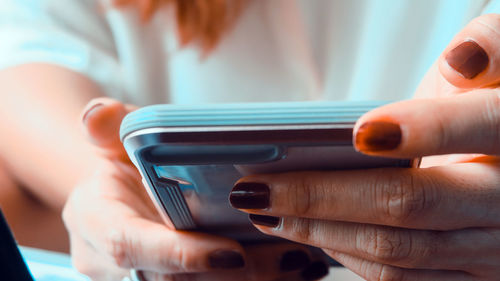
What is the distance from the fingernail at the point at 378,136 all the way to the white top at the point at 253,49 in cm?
48

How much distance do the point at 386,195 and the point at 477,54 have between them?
0.10 metres

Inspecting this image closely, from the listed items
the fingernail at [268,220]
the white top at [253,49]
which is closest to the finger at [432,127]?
the fingernail at [268,220]

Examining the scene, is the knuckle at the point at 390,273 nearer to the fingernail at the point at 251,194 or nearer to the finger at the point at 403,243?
the finger at the point at 403,243

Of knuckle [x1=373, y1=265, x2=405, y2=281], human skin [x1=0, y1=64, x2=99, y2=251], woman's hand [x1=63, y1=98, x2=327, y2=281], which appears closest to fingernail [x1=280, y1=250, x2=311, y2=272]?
woman's hand [x1=63, y1=98, x2=327, y2=281]

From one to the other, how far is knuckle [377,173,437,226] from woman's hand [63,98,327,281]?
0.15 metres

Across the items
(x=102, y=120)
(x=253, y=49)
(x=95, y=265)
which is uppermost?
(x=253, y=49)

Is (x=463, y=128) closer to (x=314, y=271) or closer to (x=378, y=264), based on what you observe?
(x=378, y=264)

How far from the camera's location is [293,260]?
39 cm

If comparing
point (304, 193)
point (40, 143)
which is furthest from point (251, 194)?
point (40, 143)

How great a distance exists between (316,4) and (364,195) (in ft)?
1.73

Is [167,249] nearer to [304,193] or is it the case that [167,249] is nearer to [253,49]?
[304,193]

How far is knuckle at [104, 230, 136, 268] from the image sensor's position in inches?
13.6

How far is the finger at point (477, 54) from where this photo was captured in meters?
0.24

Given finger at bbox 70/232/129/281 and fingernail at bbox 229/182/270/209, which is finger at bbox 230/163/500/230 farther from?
finger at bbox 70/232/129/281
